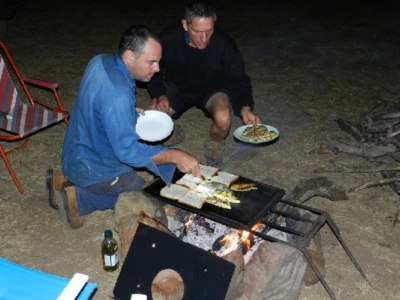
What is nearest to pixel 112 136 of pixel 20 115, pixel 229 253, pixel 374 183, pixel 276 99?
pixel 229 253

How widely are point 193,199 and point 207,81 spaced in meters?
1.97

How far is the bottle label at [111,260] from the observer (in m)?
3.82

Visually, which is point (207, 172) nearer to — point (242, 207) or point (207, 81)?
point (242, 207)

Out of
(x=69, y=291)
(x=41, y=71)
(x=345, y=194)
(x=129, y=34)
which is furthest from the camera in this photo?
(x=41, y=71)

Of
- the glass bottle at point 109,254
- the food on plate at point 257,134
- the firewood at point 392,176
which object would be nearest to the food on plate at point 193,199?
the glass bottle at point 109,254

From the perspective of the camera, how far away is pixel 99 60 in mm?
3684

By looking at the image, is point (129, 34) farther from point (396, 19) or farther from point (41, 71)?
point (396, 19)

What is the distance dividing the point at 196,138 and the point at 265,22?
18.7 feet

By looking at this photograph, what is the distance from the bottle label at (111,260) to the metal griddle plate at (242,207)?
1.96ft

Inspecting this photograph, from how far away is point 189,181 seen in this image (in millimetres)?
3775

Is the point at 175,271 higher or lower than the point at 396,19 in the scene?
higher

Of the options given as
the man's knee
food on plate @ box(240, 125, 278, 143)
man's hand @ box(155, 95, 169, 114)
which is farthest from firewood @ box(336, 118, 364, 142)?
man's hand @ box(155, 95, 169, 114)

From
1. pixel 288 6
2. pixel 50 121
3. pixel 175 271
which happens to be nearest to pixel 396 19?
pixel 288 6

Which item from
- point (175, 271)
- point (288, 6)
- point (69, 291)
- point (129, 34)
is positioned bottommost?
point (288, 6)
